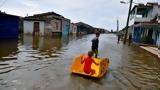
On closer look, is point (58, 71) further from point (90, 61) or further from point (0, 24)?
point (0, 24)

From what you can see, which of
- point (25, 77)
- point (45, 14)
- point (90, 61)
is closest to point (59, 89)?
point (25, 77)

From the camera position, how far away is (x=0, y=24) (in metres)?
22.1

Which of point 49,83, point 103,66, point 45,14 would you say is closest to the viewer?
point 49,83

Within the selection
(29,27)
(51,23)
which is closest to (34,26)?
(29,27)

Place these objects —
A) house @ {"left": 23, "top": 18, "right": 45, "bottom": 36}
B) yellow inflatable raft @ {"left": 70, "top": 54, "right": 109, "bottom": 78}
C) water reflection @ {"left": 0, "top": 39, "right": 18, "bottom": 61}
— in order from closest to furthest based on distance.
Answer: yellow inflatable raft @ {"left": 70, "top": 54, "right": 109, "bottom": 78} → water reflection @ {"left": 0, "top": 39, "right": 18, "bottom": 61} → house @ {"left": 23, "top": 18, "right": 45, "bottom": 36}

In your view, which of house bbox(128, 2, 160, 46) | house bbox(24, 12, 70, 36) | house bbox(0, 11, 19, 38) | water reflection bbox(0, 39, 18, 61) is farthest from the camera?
house bbox(24, 12, 70, 36)

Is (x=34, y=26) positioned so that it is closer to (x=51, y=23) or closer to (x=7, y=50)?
(x=51, y=23)

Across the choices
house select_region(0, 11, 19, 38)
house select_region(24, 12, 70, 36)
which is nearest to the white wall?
house select_region(24, 12, 70, 36)

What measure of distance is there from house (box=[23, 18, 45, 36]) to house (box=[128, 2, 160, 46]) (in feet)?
48.6

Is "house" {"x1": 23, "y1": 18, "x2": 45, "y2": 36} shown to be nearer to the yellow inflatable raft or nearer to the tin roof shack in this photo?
the tin roof shack

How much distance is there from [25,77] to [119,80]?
361 centimetres

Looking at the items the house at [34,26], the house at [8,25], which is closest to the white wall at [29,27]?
the house at [34,26]

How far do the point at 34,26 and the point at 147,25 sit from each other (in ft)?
63.2

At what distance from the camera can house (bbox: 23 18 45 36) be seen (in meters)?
38.5
